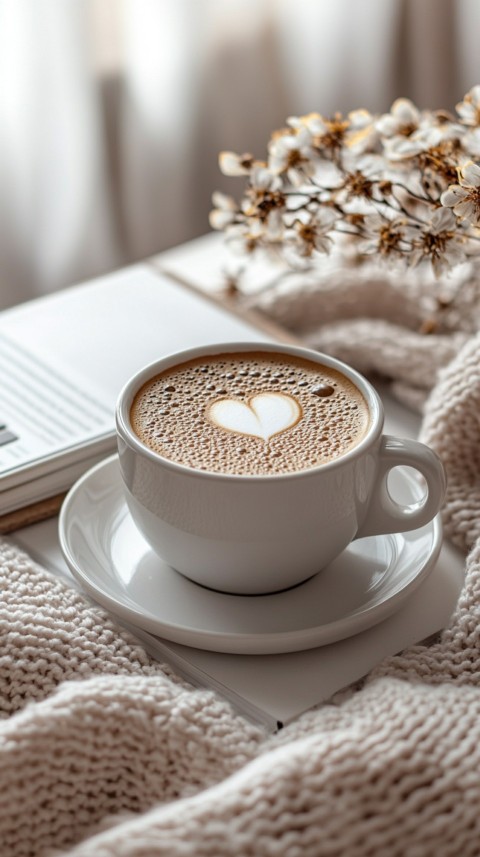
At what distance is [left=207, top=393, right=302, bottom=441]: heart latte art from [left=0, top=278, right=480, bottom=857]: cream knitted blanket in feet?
0.41

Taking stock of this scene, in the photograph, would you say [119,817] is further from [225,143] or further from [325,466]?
[225,143]

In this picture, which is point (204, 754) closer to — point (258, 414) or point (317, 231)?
point (258, 414)

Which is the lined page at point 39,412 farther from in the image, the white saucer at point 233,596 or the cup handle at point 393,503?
the cup handle at point 393,503

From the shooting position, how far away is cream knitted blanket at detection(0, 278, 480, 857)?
41 cm

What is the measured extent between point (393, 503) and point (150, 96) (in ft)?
3.33

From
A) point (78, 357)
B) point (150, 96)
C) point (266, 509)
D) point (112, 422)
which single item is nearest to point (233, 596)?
point (266, 509)

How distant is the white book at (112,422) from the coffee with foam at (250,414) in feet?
0.34

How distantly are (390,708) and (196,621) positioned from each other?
0.38 ft

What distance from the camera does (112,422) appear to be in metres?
0.70

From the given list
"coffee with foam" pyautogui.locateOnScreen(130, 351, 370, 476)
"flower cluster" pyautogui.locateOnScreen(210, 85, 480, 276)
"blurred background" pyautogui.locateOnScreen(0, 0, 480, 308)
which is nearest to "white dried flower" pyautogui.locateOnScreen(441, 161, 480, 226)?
"flower cluster" pyautogui.locateOnScreen(210, 85, 480, 276)

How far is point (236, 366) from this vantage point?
62 centimetres

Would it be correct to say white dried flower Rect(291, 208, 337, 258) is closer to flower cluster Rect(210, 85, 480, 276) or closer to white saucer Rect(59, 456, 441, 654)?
flower cluster Rect(210, 85, 480, 276)

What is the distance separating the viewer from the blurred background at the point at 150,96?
1282mm

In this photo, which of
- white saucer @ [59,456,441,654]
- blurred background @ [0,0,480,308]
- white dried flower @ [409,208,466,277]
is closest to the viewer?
white saucer @ [59,456,441,654]
